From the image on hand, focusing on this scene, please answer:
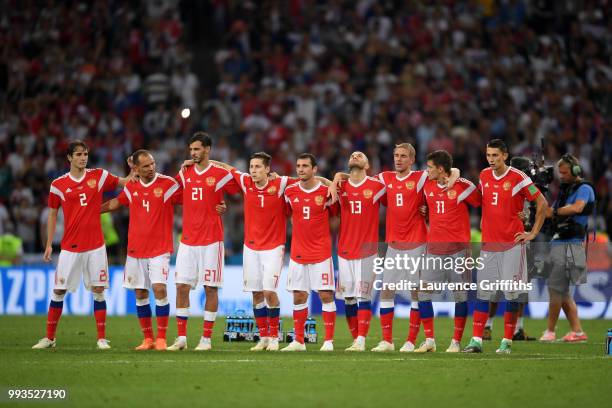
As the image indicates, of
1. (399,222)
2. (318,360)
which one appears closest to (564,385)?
(318,360)

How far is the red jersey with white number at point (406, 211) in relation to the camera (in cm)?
1585

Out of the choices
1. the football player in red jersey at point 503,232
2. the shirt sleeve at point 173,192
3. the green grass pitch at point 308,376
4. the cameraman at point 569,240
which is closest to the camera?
the green grass pitch at point 308,376

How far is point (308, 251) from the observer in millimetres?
15867

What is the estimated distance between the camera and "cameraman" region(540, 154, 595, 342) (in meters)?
17.9

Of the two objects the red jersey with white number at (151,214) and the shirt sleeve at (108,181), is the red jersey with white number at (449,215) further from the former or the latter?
the shirt sleeve at (108,181)

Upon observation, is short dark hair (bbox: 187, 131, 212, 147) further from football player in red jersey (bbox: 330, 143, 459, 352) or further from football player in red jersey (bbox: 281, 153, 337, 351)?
football player in red jersey (bbox: 330, 143, 459, 352)

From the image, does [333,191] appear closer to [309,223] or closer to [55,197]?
[309,223]

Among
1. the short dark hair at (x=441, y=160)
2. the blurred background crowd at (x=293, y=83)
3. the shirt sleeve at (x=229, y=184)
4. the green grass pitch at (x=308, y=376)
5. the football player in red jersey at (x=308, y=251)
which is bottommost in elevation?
the green grass pitch at (x=308, y=376)

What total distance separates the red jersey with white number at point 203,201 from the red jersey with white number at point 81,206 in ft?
3.88

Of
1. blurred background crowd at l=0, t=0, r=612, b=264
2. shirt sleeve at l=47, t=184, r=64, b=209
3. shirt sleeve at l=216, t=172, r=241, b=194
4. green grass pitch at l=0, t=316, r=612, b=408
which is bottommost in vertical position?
green grass pitch at l=0, t=316, r=612, b=408

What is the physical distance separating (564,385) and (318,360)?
10.9 ft

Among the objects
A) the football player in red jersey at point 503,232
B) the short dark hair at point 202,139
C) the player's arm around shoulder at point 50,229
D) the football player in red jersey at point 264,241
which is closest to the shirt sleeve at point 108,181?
the player's arm around shoulder at point 50,229

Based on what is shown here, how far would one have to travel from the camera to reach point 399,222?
52.1 feet

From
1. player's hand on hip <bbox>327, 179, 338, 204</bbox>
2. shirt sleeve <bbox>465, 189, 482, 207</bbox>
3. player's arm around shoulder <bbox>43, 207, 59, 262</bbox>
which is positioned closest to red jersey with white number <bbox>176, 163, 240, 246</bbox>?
player's hand on hip <bbox>327, 179, 338, 204</bbox>
